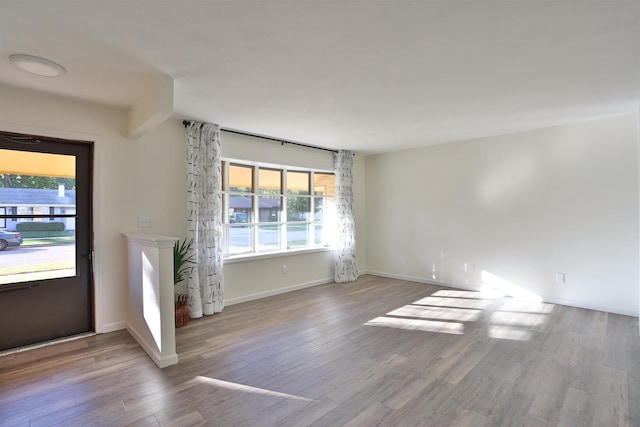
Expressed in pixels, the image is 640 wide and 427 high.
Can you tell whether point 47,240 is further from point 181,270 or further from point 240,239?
point 240,239

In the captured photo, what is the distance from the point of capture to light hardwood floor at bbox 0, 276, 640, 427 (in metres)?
2.03

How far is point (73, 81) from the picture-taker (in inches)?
108

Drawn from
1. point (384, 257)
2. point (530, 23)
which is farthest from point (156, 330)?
point (384, 257)

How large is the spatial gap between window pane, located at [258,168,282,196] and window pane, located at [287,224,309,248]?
673mm

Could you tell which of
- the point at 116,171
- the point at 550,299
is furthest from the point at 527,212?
the point at 116,171

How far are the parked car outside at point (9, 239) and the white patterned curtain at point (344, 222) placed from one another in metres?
4.32

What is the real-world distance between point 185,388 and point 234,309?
192cm

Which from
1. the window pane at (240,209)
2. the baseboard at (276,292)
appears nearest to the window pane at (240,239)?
the window pane at (240,209)

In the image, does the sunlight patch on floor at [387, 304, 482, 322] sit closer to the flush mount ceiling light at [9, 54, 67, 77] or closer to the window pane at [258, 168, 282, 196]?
the window pane at [258, 168, 282, 196]

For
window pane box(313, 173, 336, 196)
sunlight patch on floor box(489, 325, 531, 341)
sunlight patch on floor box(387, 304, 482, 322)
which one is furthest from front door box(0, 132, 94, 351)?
sunlight patch on floor box(489, 325, 531, 341)

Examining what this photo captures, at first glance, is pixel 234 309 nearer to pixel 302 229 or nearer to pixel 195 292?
pixel 195 292

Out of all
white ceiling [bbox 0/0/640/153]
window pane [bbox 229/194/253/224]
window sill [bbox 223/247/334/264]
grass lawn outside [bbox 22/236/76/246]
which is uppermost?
white ceiling [bbox 0/0/640/153]

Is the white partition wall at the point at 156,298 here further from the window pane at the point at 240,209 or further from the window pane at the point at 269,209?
the window pane at the point at 269,209

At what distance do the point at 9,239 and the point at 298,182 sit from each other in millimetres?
3778
